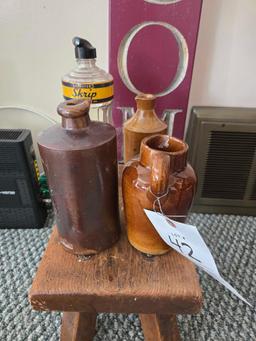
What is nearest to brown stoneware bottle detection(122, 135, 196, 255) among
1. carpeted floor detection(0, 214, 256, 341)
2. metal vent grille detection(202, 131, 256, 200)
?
carpeted floor detection(0, 214, 256, 341)

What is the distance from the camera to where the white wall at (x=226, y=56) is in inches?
31.5

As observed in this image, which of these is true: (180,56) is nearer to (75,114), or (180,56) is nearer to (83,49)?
(83,49)

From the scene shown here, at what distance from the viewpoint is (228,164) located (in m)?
0.93

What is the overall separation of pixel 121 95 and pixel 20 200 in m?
0.49

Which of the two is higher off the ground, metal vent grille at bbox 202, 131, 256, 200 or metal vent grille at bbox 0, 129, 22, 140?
metal vent grille at bbox 0, 129, 22, 140

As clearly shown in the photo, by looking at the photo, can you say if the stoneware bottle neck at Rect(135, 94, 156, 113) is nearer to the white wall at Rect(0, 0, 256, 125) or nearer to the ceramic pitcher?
the ceramic pitcher

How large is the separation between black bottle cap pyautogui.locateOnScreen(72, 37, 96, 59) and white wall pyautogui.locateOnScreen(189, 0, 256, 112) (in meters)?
0.44

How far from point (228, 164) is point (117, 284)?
2.21 feet

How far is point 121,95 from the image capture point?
835mm

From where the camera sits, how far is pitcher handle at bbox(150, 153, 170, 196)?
0.33 m

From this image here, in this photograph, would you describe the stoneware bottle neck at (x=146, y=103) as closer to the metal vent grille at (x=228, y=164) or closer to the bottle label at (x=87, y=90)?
the bottle label at (x=87, y=90)

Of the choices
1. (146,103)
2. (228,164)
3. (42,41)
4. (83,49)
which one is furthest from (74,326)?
(42,41)

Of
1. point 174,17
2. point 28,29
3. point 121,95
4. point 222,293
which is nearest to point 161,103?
point 121,95

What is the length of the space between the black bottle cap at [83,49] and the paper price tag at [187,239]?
39 cm
